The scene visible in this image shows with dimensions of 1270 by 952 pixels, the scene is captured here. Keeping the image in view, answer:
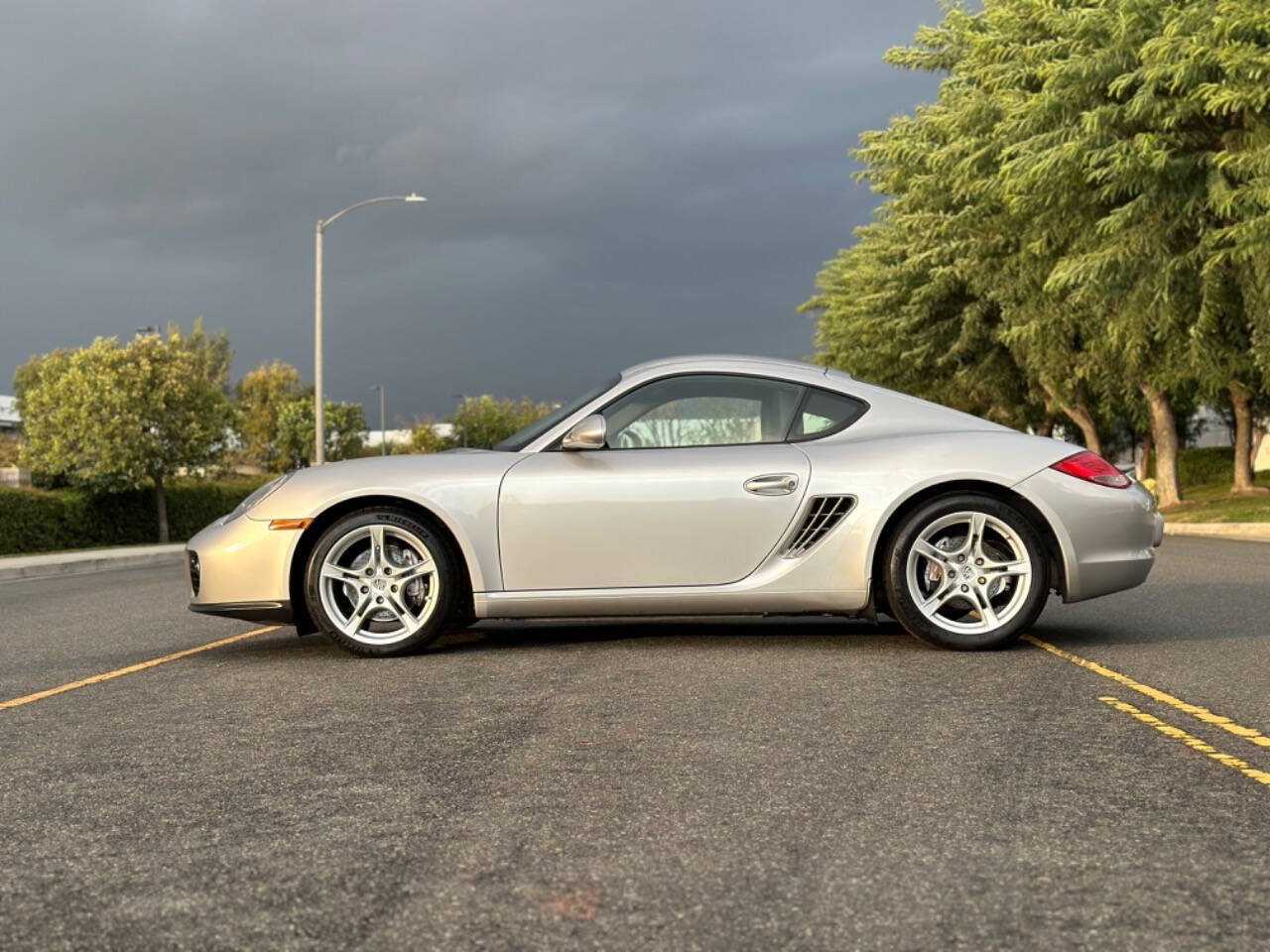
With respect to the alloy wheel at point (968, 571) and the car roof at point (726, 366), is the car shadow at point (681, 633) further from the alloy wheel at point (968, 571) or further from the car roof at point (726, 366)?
the car roof at point (726, 366)

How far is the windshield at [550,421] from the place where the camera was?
688 centimetres

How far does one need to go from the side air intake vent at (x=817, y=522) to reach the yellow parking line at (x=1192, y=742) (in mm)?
1625

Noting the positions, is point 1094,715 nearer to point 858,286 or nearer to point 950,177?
point 950,177

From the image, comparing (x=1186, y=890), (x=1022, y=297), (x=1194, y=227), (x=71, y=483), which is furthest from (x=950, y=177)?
(x=1186, y=890)

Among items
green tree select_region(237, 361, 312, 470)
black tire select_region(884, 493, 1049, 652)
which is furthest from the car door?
green tree select_region(237, 361, 312, 470)

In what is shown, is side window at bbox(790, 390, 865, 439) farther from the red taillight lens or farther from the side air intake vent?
the red taillight lens

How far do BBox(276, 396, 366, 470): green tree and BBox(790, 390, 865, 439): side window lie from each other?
71.4 m

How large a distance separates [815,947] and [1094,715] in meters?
2.65

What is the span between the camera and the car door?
259 inches

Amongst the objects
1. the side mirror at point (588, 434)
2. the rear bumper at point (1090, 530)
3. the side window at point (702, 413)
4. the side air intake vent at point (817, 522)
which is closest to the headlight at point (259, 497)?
the side mirror at point (588, 434)

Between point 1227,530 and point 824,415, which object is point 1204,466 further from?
point 824,415

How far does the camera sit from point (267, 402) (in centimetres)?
9238

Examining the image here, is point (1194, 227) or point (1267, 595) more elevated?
point (1194, 227)

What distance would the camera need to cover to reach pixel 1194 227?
21766 mm
